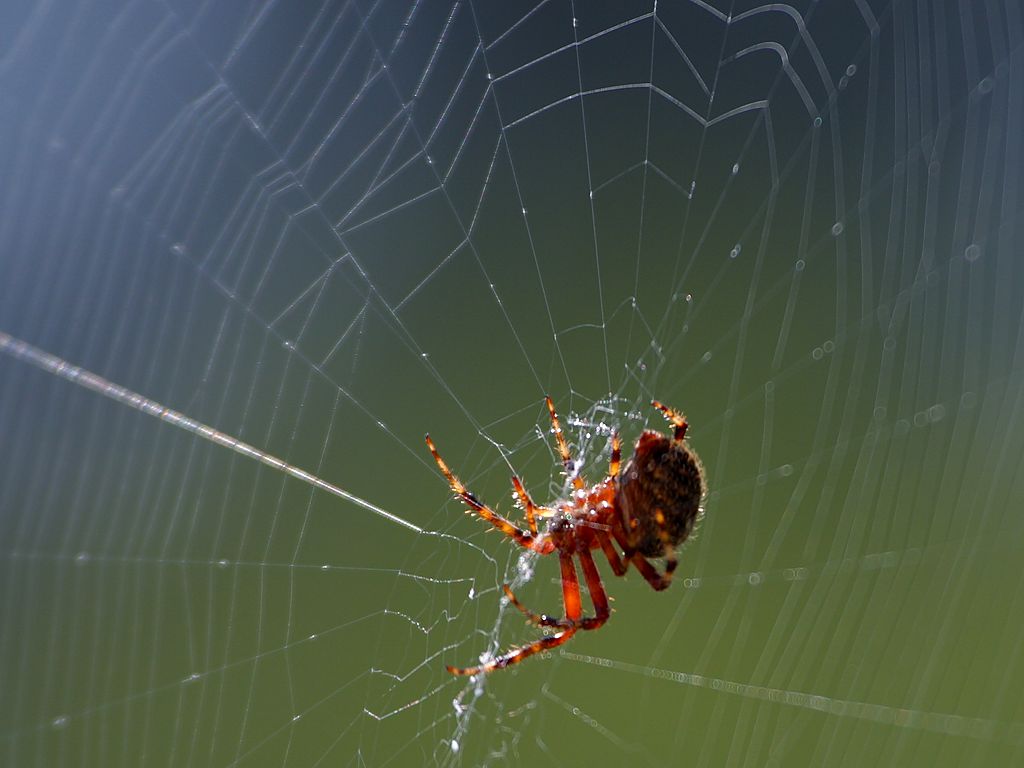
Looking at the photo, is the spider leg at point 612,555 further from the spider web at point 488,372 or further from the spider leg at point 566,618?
the spider web at point 488,372

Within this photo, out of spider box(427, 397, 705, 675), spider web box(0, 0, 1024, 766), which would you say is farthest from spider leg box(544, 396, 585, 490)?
spider web box(0, 0, 1024, 766)

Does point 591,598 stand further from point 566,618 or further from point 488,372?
point 488,372

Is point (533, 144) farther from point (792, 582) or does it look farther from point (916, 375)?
point (792, 582)

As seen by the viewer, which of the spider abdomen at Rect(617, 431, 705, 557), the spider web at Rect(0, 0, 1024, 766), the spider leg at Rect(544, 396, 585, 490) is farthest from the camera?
the spider leg at Rect(544, 396, 585, 490)

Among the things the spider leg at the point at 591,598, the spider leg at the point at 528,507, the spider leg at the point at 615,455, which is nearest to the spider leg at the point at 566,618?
the spider leg at the point at 591,598

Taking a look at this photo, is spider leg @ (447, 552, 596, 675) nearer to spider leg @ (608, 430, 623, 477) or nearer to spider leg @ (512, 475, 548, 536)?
spider leg @ (512, 475, 548, 536)

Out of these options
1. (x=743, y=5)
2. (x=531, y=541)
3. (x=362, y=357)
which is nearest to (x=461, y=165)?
(x=362, y=357)

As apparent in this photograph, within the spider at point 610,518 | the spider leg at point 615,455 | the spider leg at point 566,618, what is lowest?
the spider leg at point 566,618
